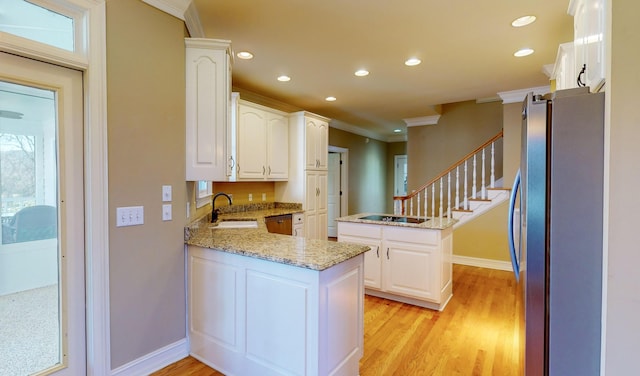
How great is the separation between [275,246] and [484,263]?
3.97 meters

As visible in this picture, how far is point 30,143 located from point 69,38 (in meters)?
0.63

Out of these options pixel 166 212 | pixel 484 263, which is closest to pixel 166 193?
pixel 166 212

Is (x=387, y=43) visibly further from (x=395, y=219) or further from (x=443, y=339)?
(x=443, y=339)

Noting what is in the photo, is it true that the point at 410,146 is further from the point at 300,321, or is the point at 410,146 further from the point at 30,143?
the point at 30,143

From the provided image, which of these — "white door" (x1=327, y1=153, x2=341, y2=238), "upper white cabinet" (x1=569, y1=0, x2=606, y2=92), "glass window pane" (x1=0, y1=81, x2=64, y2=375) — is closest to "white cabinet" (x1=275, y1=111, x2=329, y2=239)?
"white door" (x1=327, y1=153, x2=341, y2=238)

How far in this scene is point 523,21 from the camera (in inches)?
95.0

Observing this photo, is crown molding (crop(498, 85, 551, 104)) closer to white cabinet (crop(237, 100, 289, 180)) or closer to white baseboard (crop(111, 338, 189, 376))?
white cabinet (crop(237, 100, 289, 180))

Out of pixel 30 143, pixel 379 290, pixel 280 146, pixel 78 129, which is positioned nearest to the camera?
pixel 30 143

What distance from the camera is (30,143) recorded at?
1.63 m

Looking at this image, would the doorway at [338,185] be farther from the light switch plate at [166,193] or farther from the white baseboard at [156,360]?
the light switch plate at [166,193]

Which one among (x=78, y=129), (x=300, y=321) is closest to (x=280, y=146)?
(x=78, y=129)

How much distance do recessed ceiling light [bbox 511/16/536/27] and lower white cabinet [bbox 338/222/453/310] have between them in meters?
1.87

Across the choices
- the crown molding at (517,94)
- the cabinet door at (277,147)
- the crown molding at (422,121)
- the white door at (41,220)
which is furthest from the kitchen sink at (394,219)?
the crown molding at (422,121)

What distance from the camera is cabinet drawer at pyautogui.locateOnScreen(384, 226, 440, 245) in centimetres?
297
